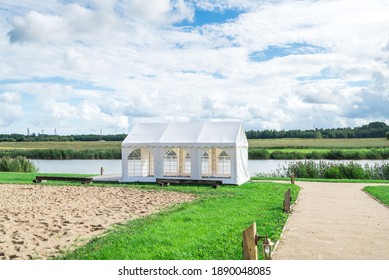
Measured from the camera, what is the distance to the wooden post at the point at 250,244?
6074 mm

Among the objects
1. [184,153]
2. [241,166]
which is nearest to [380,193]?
[241,166]

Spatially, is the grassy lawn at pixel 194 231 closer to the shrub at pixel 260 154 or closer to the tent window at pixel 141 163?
the tent window at pixel 141 163

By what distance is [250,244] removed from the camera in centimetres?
613

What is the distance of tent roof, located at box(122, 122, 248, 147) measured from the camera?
20.4m

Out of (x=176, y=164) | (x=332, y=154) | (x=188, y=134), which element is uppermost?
(x=188, y=134)

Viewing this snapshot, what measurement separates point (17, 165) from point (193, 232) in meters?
23.8

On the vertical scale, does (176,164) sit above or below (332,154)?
below

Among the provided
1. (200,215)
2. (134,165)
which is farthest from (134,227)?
(134,165)

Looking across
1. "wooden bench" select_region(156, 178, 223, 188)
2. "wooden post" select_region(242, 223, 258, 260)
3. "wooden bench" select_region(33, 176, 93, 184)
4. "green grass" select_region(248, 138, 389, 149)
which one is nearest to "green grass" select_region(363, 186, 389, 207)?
"wooden bench" select_region(156, 178, 223, 188)

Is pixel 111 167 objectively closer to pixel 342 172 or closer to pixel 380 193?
pixel 342 172

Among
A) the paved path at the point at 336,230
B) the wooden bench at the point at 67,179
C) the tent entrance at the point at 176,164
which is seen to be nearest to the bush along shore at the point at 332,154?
the tent entrance at the point at 176,164

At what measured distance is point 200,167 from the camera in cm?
2056
